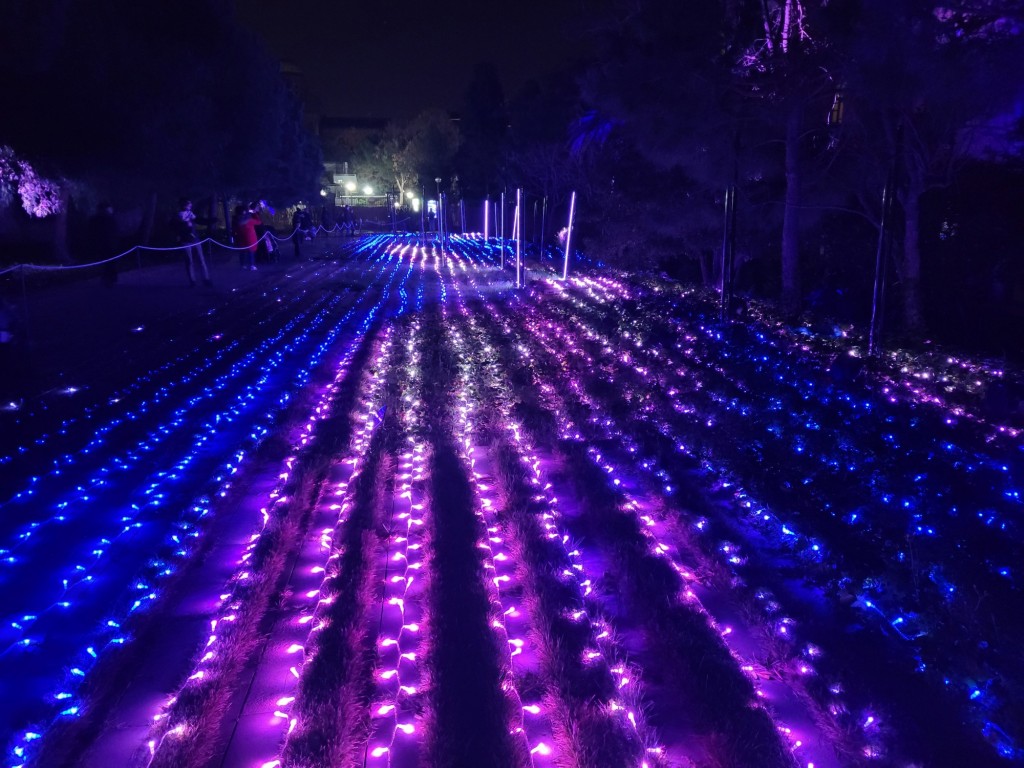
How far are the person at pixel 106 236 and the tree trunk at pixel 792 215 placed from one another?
37.5 ft

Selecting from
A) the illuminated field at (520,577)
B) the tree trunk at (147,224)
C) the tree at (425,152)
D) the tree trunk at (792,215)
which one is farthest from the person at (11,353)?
the tree at (425,152)

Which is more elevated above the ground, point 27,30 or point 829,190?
point 27,30

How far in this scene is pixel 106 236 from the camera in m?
15.4

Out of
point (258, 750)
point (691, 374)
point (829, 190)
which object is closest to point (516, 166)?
point (829, 190)

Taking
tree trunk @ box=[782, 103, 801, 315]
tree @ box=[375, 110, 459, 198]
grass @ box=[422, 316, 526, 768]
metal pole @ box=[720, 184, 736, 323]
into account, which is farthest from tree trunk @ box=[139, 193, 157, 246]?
tree @ box=[375, 110, 459, 198]

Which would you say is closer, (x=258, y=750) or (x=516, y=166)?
(x=258, y=750)

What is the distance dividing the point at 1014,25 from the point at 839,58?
7.47 ft

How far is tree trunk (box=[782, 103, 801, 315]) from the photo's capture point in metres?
10.7

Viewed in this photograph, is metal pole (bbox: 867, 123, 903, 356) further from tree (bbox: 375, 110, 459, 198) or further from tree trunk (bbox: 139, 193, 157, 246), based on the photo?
tree (bbox: 375, 110, 459, 198)

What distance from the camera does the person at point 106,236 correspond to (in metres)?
14.6

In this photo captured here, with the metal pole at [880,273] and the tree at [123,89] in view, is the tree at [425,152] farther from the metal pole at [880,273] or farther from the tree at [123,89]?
the metal pole at [880,273]

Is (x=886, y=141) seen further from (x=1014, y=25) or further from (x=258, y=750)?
(x=258, y=750)

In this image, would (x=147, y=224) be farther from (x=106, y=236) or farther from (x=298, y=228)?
(x=106, y=236)

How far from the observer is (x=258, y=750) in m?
2.50
